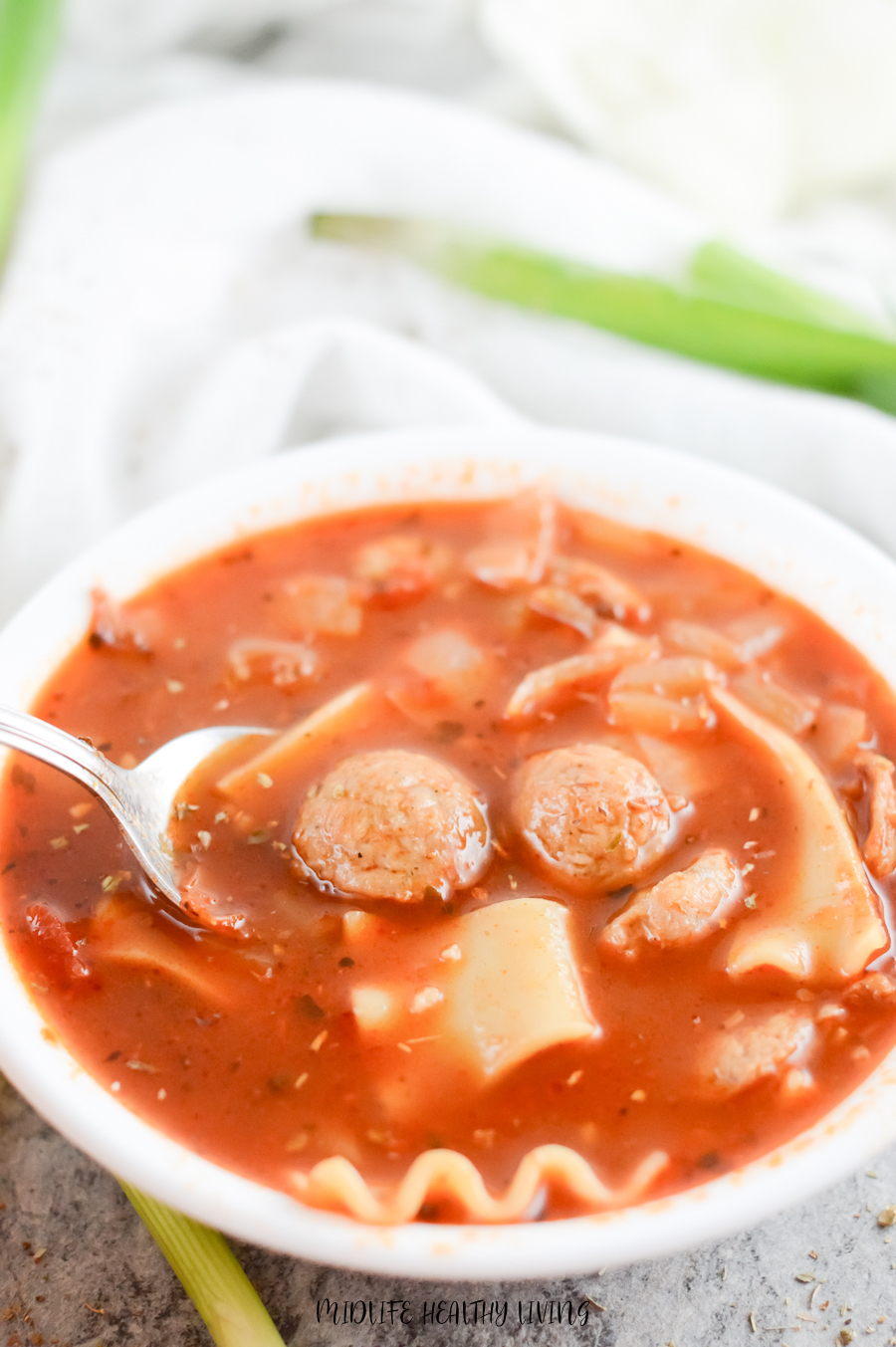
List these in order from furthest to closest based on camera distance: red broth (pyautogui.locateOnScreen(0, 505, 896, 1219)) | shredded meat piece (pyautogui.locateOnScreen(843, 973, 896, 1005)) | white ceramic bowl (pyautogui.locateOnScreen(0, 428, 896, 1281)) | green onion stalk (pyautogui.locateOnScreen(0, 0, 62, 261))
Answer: green onion stalk (pyautogui.locateOnScreen(0, 0, 62, 261)) → shredded meat piece (pyautogui.locateOnScreen(843, 973, 896, 1005)) → red broth (pyautogui.locateOnScreen(0, 505, 896, 1219)) → white ceramic bowl (pyautogui.locateOnScreen(0, 428, 896, 1281))

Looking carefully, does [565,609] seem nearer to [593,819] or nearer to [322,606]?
[322,606]

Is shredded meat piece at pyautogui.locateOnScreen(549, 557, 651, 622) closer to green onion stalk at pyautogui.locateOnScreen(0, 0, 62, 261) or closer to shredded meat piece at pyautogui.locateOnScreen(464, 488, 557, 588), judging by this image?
shredded meat piece at pyautogui.locateOnScreen(464, 488, 557, 588)

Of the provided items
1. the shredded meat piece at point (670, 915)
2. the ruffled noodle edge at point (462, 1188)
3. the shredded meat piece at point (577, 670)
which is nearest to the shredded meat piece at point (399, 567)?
the shredded meat piece at point (577, 670)

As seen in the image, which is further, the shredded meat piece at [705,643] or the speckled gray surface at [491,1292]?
the shredded meat piece at [705,643]

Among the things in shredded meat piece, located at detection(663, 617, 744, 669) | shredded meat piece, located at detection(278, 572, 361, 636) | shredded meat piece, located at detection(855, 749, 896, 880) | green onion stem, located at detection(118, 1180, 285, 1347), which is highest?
shredded meat piece, located at detection(855, 749, 896, 880)

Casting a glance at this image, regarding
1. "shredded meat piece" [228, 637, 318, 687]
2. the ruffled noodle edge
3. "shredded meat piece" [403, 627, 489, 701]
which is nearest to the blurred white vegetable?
"shredded meat piece" [403, 627, 489, 701]

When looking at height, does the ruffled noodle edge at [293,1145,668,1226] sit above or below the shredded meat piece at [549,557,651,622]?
below

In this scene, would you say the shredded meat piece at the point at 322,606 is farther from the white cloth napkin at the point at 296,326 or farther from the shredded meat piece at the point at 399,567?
the white cloth napkin at the point at 296,326
